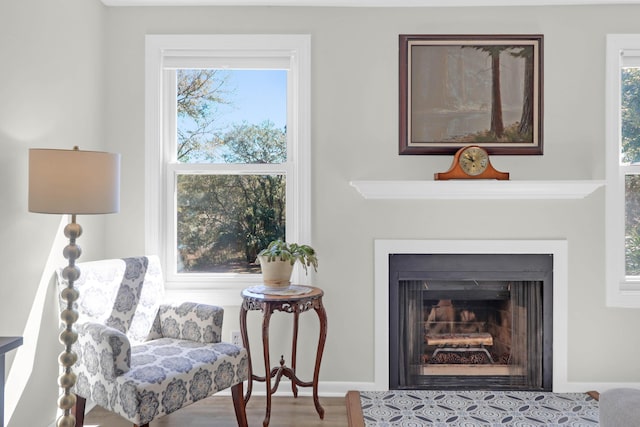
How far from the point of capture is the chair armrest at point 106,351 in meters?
1.91

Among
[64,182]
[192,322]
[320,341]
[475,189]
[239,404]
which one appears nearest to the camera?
[64,182]

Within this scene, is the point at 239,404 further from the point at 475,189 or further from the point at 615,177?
the point at 615,177

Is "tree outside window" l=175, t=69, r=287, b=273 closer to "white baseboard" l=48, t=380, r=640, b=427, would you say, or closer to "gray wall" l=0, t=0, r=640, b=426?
"gray wall" l=0, t=0, r=640, b=426

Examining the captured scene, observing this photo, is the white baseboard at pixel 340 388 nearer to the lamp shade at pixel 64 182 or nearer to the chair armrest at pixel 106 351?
the chair armrest at pixel 106 351

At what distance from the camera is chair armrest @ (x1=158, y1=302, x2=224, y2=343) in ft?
7.64

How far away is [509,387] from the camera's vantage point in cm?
283

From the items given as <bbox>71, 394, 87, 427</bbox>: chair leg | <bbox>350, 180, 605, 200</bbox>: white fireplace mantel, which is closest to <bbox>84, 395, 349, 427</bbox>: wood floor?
<bbox>71, 394, 87, 427</bbox>: chair leg

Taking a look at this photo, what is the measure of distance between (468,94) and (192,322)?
6.99 feet

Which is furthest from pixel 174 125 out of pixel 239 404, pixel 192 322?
pixel 239 404

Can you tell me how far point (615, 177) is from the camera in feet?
9.14

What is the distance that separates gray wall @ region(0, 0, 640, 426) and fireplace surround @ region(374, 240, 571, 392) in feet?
0.17

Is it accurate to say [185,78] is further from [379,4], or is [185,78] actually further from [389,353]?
[389,353]

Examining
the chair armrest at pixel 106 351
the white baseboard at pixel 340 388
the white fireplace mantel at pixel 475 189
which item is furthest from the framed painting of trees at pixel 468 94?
the chair armrest at pixel 106 351

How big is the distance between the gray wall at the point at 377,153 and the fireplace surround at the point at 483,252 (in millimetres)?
52
